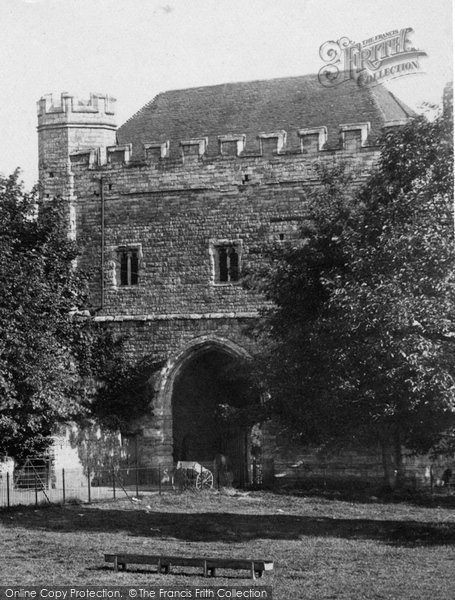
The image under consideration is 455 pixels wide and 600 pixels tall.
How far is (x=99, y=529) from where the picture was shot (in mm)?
25906

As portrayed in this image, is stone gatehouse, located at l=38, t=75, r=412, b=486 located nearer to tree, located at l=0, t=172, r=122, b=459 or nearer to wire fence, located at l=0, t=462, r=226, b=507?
wire fence, located at l=0, t=462, r=226, b=507

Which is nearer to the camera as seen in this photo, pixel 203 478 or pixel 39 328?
pixel 39 328

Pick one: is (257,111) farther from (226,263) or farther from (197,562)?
(197,562)

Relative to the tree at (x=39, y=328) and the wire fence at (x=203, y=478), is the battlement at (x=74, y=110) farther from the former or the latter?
the wire fence at (x=203, y=478)

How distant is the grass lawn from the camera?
64.2 feet

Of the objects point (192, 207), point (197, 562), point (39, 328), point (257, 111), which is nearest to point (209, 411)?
point (192, 207)

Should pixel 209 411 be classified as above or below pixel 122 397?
below

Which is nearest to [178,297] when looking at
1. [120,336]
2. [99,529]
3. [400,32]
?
[120,336]

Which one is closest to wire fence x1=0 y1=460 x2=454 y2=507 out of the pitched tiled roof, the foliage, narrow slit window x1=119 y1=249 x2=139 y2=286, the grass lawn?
the foliage

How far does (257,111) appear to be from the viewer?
40.7 m

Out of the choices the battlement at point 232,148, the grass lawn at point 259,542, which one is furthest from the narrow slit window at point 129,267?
the grass lawn at point 259,542

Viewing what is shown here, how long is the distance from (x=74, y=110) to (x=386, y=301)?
64.3 ft

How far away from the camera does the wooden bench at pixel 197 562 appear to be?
19062mm

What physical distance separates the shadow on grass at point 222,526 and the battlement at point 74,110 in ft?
49.1
